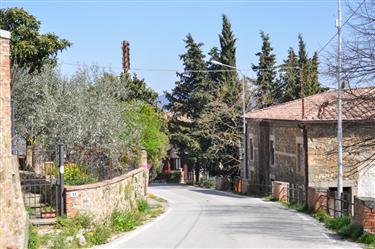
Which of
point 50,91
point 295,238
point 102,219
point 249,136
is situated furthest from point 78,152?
point 249,136

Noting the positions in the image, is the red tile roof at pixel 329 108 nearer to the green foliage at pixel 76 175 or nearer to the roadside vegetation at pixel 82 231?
the roadside vegetation at pixel 82 231

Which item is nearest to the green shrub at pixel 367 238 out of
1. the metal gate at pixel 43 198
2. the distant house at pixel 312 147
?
the metal gate at pixel 43 198

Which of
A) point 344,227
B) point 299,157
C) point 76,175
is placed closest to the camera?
point 344,227

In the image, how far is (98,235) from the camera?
1705 centimetres

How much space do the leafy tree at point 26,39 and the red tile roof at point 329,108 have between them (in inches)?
420

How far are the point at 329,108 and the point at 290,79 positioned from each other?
2375cm

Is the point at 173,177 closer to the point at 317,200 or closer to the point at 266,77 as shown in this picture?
the point at 266,77

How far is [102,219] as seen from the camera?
1867 cm

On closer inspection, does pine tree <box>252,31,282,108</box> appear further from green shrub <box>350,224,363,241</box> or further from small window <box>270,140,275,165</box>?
green shrub <box>350,224,363,241</box>

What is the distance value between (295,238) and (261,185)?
74.1ft

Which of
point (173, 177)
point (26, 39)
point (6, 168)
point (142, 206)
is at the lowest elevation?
point (173, 177)

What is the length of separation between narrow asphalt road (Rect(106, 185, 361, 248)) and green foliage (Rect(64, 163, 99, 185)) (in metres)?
2.70

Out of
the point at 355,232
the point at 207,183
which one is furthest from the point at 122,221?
the point at 207,183

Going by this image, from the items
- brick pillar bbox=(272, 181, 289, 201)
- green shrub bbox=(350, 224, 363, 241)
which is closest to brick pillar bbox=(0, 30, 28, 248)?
green shrub bbox=(350, 224, 363, 241)
